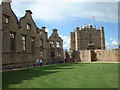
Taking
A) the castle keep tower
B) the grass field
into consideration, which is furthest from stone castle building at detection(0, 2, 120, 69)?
the castle keep tower

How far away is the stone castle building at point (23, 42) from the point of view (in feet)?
67.9

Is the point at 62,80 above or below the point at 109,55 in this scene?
below

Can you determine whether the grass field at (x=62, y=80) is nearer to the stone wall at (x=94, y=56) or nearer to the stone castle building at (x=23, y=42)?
the stone castle building at (x=23, y=42)

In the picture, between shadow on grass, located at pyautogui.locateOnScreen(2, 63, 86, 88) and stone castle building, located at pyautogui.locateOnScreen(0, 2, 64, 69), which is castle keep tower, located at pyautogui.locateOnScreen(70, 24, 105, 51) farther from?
shadow on grass, located at pyautogui.locateOnScreen(2, 63, 86, 88)

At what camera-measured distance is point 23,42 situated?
25422 mm

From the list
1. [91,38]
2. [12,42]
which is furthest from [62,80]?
[91,38]

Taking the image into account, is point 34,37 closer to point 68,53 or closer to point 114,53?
point 68,53

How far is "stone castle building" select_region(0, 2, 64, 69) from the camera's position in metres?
20.7

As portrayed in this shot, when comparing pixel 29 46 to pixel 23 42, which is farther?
pixel 29 46

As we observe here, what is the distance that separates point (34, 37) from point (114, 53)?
908 inches

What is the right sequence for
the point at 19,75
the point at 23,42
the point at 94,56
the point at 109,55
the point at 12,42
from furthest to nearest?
1. the point at 94,56
2. the point at 109,55
3. the point at 23,42
4. the point at 12,42
5. the point at 19,75

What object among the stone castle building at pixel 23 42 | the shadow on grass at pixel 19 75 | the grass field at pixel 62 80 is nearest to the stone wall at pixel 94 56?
the stone castle building at pixel 23 42

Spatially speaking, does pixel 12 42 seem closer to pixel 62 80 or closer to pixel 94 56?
pixel 62 80

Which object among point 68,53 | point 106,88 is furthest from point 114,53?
point 106,88
